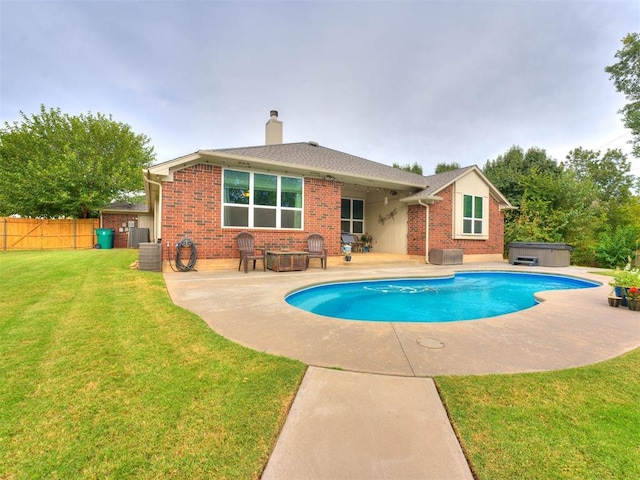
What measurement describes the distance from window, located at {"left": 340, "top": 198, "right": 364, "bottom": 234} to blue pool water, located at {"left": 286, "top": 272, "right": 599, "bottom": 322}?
20.5 feet

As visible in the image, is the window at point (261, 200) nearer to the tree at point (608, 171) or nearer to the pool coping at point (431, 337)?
the pool coping at point (431, 337)

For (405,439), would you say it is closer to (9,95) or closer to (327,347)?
Answer: (327,347)

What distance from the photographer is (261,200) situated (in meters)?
9.44

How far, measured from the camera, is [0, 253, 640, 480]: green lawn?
144 cm

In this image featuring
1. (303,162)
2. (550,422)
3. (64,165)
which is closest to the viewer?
(550,422)

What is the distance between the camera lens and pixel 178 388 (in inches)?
83.6

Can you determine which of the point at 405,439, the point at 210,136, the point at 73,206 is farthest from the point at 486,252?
the point at 73,206

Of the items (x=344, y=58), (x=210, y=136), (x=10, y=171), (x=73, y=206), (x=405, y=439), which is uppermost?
(x=344, y=58)

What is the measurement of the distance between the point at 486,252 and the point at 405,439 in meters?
14.5

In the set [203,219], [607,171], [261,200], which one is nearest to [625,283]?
[261,200]

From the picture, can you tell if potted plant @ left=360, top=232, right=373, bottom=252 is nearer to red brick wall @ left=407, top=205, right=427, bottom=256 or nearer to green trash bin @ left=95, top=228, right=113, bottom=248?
red brick wall @ left=407, top=205, right=427, bottom=256

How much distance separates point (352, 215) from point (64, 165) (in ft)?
55.8

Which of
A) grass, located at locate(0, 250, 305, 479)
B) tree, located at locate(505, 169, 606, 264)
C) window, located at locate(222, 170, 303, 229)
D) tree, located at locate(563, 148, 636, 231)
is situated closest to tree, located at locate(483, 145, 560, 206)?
tree, located at locate(505, 169, 606, 264)

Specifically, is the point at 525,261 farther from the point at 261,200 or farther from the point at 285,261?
the point at 261,200
